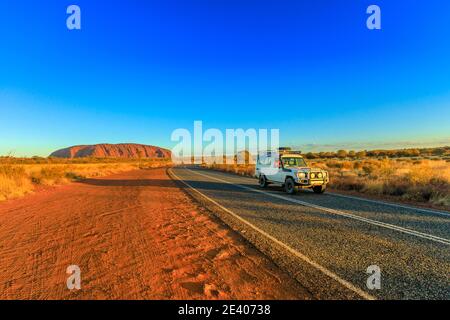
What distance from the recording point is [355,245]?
536cm

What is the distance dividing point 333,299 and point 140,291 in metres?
2.54

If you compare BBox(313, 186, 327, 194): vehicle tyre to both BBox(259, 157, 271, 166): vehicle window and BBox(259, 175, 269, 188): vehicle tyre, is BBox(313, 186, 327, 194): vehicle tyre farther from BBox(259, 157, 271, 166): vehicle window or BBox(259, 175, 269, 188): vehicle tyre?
BBox(259, 175, 269, 188): vehicle tyre

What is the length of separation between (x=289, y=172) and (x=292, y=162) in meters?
1.58

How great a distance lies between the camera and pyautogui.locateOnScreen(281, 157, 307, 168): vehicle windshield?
14552 millimetres

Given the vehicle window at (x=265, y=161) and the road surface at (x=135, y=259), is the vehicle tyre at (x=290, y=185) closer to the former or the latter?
the vehicle window at (x=265, y=161)

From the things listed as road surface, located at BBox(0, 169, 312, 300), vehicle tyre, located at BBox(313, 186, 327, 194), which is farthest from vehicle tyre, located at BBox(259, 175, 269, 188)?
road surface, located at BBox(0, 169, 312, 300)

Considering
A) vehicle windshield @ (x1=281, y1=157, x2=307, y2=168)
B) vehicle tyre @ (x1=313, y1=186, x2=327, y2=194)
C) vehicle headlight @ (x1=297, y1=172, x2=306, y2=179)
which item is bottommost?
vehicle tyre @ (x1=313, y1=186, x2=327, y2=194)

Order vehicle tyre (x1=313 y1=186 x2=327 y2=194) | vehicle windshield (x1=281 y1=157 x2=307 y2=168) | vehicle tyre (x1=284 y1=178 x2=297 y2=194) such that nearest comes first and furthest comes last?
vehicle tyre (x1=284 y1=178 x2=297 y2=194)
vehicle tyre (x1=313 y1=186 x2=327 y2=194)
vehicle windshield (x1=281 y1=157 x2=307 y2=168)

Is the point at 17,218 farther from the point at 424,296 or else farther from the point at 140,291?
the point at 424,296

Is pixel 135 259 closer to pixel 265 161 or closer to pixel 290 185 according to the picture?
pixel 290 185

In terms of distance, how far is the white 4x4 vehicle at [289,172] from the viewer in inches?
510

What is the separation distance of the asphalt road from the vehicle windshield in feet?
16.3

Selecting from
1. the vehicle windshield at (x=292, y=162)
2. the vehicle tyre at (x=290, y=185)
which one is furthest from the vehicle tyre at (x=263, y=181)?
the vehicle tyre at (x=290, y=185)
